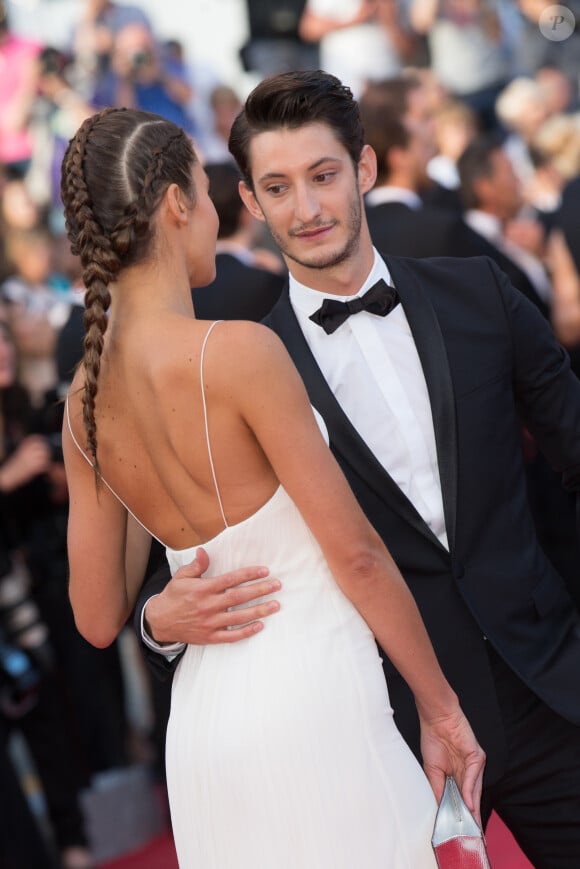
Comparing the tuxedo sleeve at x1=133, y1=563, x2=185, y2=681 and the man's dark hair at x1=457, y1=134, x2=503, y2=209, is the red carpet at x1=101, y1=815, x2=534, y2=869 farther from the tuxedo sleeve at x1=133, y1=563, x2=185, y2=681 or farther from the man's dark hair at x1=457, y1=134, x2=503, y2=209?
the man's dark hair at x1=457, y1=134, x2=503, y2=209

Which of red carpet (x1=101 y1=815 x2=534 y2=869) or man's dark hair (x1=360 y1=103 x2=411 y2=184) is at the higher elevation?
man's dark hair (x1=360 y1=103 x2=411 y2=184)

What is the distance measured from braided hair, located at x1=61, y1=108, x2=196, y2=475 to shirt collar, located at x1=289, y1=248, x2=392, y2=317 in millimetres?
595

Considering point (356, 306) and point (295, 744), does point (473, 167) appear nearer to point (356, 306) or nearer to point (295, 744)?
point (356, 306)

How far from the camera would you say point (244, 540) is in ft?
6.93

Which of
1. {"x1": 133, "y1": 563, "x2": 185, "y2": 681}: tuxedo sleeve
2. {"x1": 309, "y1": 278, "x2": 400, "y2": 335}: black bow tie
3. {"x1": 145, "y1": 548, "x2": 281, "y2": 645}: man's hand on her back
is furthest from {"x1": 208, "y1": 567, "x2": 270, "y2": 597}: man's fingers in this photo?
Answer: {"x1": 309, "y1": 278, "x2": 400, "y2": 335}: black bow tie

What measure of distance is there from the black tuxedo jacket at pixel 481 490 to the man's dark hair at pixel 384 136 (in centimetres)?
200

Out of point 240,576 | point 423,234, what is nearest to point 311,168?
point 240,576

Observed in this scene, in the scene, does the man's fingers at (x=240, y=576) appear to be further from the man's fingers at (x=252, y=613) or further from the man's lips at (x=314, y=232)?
the man's lips at (x=314, y=232)

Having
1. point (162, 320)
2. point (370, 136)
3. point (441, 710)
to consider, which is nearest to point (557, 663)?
point (441, 710)

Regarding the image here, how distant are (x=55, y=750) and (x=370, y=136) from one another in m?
2.47

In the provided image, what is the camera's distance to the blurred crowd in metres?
4.36

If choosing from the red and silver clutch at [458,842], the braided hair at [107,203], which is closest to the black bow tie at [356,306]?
the braided hair at [107,203]

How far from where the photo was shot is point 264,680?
6.78ft

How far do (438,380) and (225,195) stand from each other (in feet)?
6.33
